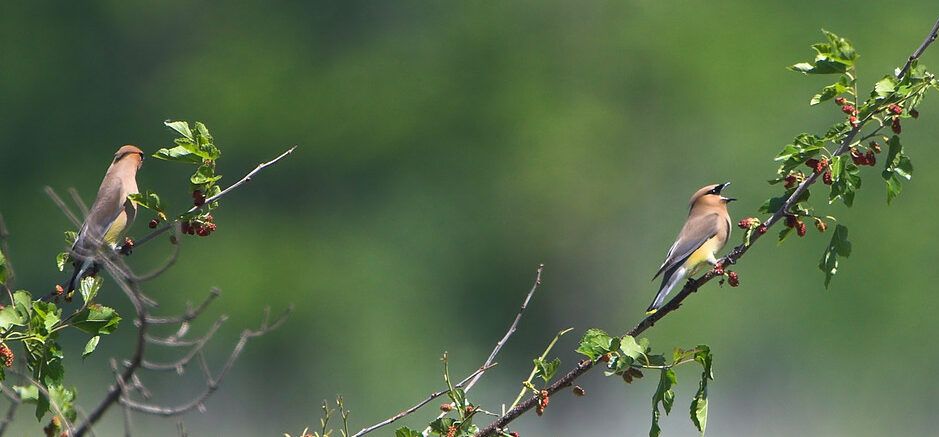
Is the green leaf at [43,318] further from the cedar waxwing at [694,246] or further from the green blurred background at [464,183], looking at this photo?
the green blurred background at [464,183]

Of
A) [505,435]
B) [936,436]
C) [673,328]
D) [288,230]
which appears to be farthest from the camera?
Answer: [936,436]

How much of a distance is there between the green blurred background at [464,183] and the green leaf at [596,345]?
18.2 meters

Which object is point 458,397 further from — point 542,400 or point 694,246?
point 694,246

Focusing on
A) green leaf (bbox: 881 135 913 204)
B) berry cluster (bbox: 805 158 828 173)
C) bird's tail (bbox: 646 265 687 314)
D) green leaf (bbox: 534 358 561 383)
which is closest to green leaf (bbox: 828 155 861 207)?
berry cluster (bbox: 805 158 828 173)

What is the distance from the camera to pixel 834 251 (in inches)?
177

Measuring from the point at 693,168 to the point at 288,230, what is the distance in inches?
299

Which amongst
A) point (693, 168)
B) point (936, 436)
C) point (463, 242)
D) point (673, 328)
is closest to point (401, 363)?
point (463, 242)

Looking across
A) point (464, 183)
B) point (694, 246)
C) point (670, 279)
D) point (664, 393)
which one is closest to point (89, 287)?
point (664, 393)

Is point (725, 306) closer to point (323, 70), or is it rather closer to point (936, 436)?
point (936, 436)

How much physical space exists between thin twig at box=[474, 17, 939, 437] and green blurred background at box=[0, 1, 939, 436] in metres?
17.7

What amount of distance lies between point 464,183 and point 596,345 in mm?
19952

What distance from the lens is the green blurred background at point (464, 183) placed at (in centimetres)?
2286

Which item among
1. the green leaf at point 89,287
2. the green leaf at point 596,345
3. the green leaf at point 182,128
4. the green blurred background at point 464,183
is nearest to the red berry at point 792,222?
the green leaf at point 596,345

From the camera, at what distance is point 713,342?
924 inches
